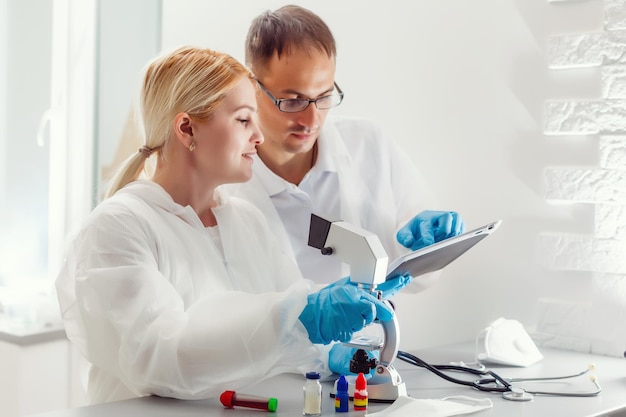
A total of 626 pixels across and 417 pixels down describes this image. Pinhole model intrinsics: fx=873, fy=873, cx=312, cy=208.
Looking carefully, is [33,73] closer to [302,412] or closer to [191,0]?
[191,0]

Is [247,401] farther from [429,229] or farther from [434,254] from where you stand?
[429,229]

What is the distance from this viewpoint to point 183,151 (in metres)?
2.19

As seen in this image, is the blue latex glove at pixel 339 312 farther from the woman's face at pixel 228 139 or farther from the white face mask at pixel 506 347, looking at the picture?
the white face mask at pixel 506 347

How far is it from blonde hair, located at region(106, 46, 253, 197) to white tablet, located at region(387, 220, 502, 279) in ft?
2.01

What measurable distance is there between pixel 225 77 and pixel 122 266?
581 millimetres

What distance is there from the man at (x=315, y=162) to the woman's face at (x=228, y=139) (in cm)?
29

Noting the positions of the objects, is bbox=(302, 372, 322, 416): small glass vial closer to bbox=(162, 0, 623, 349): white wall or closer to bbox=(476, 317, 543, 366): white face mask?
bbox=(476, 317, 543, 366): white face mask

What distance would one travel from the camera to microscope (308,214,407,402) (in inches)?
72.2

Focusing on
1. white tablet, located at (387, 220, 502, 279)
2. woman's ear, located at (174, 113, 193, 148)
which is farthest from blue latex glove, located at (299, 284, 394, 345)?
woman's ear, located at (174, 113, 193, 148)

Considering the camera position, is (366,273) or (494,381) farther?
(494,381)

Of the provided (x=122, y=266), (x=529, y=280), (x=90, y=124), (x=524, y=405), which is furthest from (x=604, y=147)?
(x=90, y=124)

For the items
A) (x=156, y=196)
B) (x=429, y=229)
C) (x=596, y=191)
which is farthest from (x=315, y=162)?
(x=596, y=191)

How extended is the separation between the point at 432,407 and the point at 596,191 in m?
1.06

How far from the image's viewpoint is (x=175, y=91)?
7.13 ft
